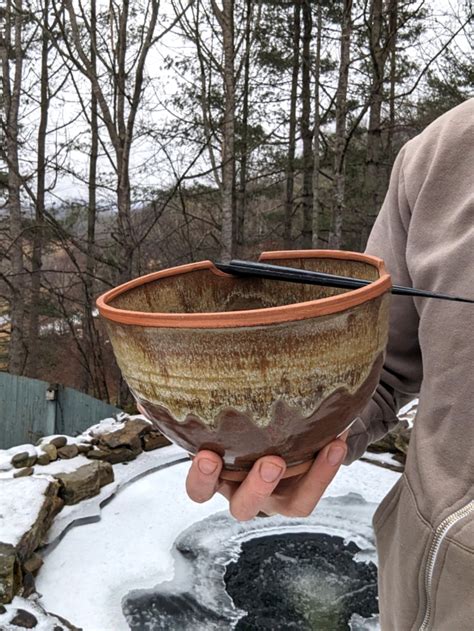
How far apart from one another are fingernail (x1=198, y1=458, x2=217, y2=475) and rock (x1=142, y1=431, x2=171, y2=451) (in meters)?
3.04

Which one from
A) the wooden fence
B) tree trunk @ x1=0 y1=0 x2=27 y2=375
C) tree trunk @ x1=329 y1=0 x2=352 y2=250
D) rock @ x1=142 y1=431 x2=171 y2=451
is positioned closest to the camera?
rock @ x1=142 y1=431 x2=171 y2=451

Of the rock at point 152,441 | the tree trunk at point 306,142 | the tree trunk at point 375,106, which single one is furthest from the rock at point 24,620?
the tree trunk at point 306,142

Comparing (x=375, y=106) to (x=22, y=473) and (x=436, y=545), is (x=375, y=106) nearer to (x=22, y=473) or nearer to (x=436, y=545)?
(x=22, y=473)

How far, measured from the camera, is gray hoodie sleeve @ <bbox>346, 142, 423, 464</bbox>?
73 centimetres

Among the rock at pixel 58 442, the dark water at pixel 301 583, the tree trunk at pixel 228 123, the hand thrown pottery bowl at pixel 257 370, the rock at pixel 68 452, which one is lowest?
the dark water at pixel 301 583

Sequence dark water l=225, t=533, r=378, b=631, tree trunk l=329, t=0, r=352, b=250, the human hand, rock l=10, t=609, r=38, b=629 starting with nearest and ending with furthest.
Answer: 1. the human hand
2. rock l=10, t=609, r=38, b=629
3. dark water l=225, t=533, r=378, b=631
4. tree trunk l=329, t=0, r=352, b=250

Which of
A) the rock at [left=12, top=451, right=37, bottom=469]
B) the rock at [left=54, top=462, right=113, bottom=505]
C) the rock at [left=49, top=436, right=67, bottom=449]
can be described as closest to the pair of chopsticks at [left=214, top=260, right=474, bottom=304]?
the rock at [left=54, top=462, right=113, bottom=505]

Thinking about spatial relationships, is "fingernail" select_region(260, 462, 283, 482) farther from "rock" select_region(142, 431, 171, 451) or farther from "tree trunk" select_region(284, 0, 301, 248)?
"tree trunk" select_region(284, 0, 301, 248)

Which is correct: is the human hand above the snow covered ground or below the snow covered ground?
above

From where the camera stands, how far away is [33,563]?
238 centimetres

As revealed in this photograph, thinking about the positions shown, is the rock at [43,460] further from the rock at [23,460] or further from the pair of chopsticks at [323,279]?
the pair of chopsticks at [323,279]

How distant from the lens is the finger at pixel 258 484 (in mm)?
496

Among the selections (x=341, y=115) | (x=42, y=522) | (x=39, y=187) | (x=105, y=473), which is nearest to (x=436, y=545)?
(x=42, y=522)

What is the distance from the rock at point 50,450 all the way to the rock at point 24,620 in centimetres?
117
